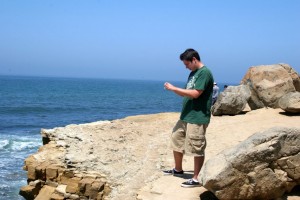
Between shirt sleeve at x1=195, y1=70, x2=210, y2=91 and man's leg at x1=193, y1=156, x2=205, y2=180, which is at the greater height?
shirt sleeve at x1=195, y1=70, x2=210, y2=91

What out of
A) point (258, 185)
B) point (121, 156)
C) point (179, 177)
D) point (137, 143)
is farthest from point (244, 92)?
point (258, 185)

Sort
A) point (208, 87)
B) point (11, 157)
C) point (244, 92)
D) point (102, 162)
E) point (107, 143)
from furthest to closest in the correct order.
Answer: point (11, 157) < point (244, 92) < point (107, 143) < point (102, 162) < point (208, 87)

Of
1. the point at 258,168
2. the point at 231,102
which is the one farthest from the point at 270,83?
the point at 258,168

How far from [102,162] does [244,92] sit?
8389 millimetres

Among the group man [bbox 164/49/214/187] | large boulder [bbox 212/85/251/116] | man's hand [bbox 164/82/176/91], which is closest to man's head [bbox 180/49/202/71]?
man [bbox 164/49/214/187]

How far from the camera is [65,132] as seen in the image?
985 cm

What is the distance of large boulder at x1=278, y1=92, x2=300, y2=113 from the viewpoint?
12.8 m

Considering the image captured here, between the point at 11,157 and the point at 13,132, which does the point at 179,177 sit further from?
the point at 13,132

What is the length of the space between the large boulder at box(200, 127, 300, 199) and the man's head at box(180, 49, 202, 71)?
1.46 m

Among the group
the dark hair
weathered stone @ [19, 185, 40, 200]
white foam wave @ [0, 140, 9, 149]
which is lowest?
white foam wave @ [0, 140, 9, 149]

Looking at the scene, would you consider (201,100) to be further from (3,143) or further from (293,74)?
(3,143)

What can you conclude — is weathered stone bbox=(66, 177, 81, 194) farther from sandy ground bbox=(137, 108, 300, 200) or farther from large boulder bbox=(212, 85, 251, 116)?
large boulder bbox=(212, 85, 251, 116)

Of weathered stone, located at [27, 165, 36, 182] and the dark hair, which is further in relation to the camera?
weathered stone, located at [27, 165, 36, 182]

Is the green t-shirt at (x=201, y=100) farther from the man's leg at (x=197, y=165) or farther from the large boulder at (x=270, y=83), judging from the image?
the large boulder at (x=270, y=83)
